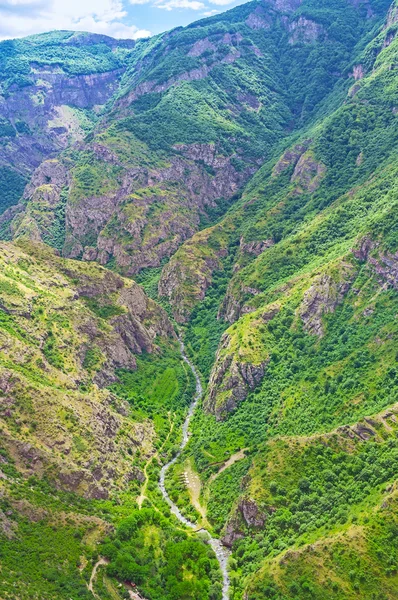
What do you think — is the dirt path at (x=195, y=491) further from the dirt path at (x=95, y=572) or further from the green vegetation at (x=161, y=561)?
the dirt path at (x=95, y=572)

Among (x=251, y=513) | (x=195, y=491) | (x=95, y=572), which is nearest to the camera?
(x=95, y=572)

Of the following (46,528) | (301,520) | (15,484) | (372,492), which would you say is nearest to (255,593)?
(301,520)

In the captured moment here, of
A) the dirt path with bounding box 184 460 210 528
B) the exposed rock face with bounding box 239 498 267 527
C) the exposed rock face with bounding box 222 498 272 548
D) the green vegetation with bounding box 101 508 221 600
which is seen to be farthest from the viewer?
the dirt path with bounding box 184 460 210 528

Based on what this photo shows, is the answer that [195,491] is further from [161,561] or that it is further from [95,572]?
[95,572]

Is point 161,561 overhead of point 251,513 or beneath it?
overhead

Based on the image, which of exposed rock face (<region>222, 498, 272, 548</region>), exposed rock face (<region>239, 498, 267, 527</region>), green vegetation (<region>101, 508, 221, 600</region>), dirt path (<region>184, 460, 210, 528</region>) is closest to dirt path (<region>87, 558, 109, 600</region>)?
green vegetation (<region>101, 508, 221, 600</region>)

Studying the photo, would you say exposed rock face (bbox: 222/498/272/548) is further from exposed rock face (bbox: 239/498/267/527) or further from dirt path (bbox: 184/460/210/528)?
dirt path (bbox: 184/460/210/528)

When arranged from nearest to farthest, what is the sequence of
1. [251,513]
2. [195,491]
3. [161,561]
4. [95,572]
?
[95,572] → [161,561] → [251,513] → [195,491]

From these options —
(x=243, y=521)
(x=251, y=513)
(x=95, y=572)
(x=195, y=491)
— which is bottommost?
(x=243, y=521)

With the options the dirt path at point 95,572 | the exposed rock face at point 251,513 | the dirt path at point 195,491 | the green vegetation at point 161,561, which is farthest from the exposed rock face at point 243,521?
the dirt path at point 95,572

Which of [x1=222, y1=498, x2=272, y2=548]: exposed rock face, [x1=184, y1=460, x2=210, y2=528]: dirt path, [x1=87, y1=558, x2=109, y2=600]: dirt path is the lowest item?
[x1=222, y1=498, x2=272, y2=548]: exposed rock face

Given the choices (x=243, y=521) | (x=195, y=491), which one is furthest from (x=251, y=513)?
(x=195, y=491)
